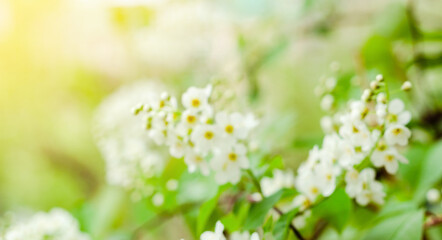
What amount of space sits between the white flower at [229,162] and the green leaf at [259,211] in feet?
0.15

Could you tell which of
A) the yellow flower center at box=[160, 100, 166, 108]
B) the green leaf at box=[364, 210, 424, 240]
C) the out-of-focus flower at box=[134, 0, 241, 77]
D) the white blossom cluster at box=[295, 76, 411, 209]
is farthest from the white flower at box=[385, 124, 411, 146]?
the out-of-focus flower at box=[134, 0, 241, 77]

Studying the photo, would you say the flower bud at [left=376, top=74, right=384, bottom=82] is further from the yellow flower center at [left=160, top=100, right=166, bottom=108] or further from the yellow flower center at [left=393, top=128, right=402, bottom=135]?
the yellow flower center at [left=160, top=100, right=166, bottom=108]

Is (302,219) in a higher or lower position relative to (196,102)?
lower

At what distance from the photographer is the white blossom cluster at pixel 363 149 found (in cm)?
47

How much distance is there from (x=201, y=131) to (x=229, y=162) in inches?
1.8

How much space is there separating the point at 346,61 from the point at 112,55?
0.89 meters

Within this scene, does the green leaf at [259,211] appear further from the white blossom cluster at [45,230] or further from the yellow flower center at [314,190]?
the white blossom cluster at [45,230]

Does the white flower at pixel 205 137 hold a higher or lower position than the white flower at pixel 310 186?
higher

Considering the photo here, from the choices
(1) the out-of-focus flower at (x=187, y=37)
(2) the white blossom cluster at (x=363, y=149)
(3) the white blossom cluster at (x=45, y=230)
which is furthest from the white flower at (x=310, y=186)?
(1) the out-of-focus flower at (x=187, y=37)

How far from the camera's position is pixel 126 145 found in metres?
0.93

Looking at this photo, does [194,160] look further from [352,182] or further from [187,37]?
[187,37]

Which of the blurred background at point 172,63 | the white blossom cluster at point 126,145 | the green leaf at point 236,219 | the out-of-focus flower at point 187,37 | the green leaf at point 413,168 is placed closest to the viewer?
the green leaf at point 236,219

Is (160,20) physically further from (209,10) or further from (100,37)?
(100,37)

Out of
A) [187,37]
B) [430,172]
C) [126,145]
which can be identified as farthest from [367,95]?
[187,37]
